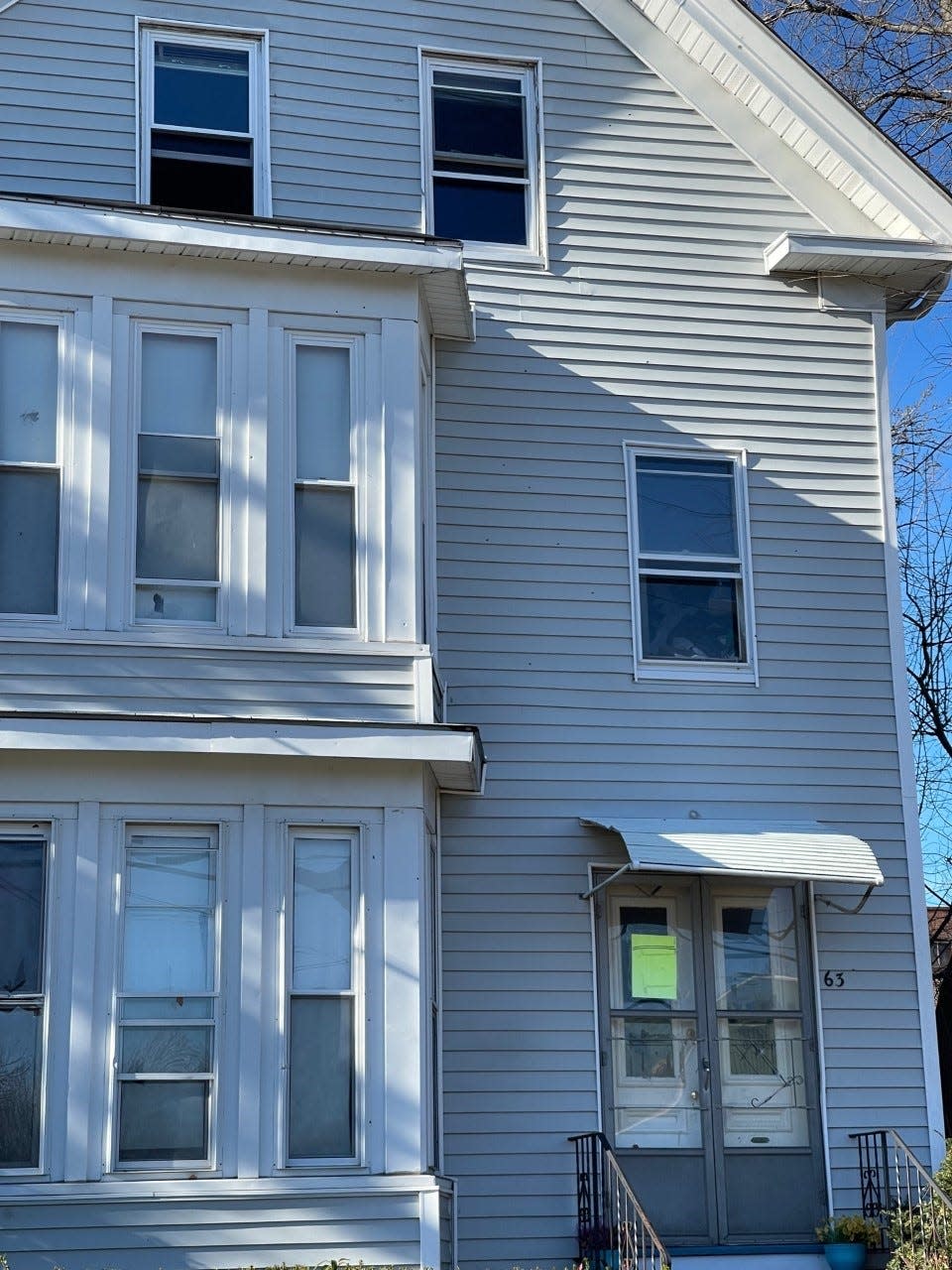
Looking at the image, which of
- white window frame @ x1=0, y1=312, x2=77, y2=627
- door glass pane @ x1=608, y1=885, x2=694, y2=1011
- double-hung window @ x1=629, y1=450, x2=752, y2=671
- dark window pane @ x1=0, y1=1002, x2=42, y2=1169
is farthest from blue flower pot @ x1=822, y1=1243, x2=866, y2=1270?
white window frame @ x1=0, y1=312, x2=77, y2=627

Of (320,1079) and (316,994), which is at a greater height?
(316,994)

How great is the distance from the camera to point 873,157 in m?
12.4

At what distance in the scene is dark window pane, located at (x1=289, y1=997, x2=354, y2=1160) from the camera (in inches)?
355

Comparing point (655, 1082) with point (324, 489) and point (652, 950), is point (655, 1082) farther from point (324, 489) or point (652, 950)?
point (324, 489)

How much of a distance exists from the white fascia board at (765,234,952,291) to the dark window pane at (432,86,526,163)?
2048mm

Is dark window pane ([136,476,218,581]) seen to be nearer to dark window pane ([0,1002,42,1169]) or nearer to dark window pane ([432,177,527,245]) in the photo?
dark window pane ([0,1002,42,1169])

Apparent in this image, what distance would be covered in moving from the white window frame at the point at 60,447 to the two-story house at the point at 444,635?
0.08ft

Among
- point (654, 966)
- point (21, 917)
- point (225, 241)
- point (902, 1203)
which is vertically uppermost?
point (225, 241)

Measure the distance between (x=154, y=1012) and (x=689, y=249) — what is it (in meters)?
6.72

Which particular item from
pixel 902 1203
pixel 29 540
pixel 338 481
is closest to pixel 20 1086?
pixel 29 540

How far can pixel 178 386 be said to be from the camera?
9.98 meters

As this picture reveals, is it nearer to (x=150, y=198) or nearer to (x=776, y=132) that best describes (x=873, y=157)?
(x=776, y=132)

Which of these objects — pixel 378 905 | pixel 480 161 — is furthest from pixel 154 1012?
pixel 480 161

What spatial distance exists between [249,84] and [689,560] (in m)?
4.63
